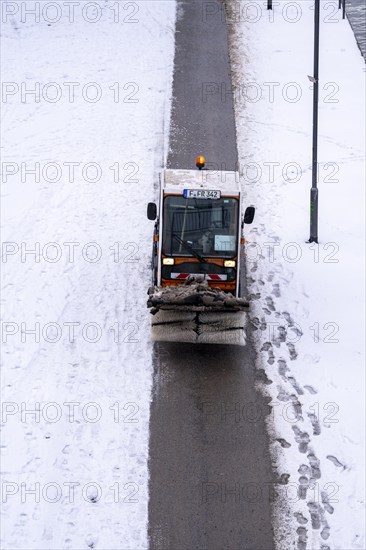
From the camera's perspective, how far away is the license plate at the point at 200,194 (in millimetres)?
14984

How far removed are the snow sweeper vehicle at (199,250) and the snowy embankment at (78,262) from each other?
0.99m

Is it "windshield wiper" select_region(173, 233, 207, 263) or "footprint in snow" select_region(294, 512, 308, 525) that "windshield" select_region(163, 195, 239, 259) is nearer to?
"windshield wiper" select_region(173, 233, 207, 263)

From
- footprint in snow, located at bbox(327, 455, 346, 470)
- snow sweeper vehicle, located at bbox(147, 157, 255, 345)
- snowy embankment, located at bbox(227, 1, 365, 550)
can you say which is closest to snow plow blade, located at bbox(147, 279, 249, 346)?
snow sweeper vehicle, located at bbox(147, 157, 255, 345)

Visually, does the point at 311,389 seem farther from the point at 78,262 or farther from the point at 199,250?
the point at 78,262

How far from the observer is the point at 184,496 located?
40.4 feet

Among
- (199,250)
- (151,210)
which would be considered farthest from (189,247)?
(151,210)

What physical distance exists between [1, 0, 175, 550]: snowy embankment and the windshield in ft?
5.97

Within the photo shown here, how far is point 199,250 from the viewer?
601 inches

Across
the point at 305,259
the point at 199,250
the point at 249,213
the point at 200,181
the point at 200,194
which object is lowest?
the point at 199,250

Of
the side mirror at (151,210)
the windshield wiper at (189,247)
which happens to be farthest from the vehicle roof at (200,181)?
the windshield wiper at (189,247)

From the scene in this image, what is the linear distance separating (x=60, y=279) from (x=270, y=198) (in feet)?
19.5

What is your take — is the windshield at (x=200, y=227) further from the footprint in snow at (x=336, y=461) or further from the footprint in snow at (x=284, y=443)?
the footprint in snow at (x=336, y=461)

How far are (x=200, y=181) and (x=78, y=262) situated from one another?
425 centimetres

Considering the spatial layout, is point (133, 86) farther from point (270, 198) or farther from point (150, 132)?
point (270, 198)
